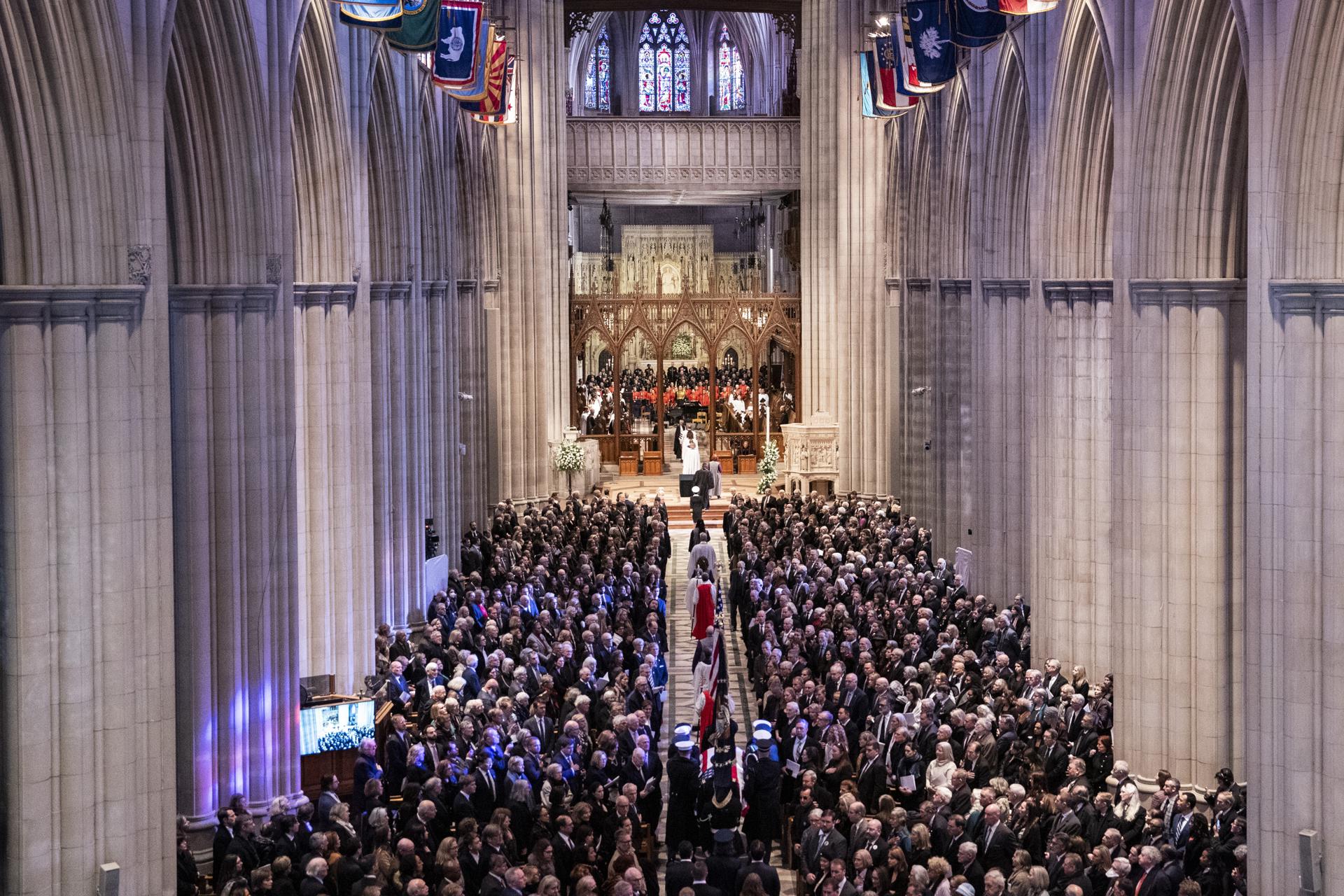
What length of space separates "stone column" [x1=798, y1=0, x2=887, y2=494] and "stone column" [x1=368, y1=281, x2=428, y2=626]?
48.7 feet

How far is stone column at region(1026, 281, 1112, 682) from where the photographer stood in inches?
831

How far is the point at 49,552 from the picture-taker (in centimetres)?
1255

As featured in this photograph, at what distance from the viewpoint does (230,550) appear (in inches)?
647

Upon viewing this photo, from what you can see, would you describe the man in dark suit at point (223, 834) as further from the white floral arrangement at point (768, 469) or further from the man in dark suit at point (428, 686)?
the white floral arrangement at point (768, 469)

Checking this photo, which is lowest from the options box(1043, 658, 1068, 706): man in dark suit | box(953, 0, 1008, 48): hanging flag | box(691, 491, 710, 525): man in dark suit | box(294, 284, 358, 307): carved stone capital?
box(1043, 658, 1068, 706): man in dark suit

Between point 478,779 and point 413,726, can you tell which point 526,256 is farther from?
point 478,779

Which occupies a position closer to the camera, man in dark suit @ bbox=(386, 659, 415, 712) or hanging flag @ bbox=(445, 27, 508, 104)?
man in dark suit @ bbox=(386, 659, 415, 712)

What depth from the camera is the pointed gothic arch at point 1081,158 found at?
20203mm

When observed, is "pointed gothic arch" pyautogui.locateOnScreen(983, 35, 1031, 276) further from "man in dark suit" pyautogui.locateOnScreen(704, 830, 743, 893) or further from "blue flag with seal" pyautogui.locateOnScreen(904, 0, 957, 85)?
"man in dark suit" pyautogui.locateOnScreen(704, 830, 743, 893)

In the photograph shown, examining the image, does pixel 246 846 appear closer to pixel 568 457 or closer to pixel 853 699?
pixel 853 699

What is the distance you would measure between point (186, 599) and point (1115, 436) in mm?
9764

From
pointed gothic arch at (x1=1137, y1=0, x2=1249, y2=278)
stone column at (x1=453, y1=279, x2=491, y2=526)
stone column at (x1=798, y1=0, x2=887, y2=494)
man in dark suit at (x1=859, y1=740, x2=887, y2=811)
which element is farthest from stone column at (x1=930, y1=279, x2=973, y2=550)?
man in dark suit at (x1=859, y1=740, x2=887, y2=811)

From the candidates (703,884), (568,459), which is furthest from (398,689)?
(568,459)

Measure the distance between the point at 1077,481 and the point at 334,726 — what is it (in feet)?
33.3
